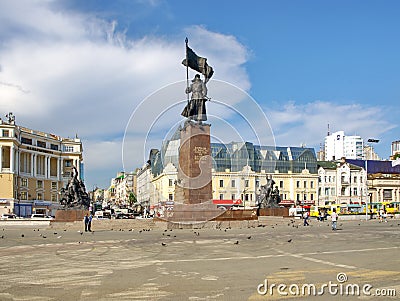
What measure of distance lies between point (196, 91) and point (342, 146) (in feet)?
463

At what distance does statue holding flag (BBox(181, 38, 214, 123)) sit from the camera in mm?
36656

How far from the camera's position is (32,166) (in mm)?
96875

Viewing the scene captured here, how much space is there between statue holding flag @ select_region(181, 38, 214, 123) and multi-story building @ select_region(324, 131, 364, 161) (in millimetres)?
128892

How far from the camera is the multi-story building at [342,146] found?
166000mm

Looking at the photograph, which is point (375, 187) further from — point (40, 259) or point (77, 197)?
point (40, 259)

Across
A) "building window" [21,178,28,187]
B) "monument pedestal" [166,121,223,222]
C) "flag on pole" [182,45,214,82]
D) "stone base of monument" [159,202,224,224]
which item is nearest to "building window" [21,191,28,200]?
"building window" [21,178,28,187]

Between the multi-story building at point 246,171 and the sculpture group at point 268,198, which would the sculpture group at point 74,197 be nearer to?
the sculpture group at point 268,198

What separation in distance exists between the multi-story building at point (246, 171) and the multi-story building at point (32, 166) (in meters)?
17.1

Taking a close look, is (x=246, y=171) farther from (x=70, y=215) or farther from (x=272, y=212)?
(x=70, y=215)

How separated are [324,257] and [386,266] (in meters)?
2.60

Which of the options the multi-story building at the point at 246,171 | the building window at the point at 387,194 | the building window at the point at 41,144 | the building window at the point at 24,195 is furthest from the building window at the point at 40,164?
the building window at the point at 387,194

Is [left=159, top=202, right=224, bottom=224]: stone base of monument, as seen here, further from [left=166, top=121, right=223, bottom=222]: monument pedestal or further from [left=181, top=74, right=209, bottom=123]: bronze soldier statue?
[left=181, top=74, right=209, bottom=123]: bronze soldier statue

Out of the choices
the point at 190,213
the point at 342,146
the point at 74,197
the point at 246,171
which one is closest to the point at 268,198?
the point at 190,213

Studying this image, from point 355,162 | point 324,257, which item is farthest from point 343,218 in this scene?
point 324,257
